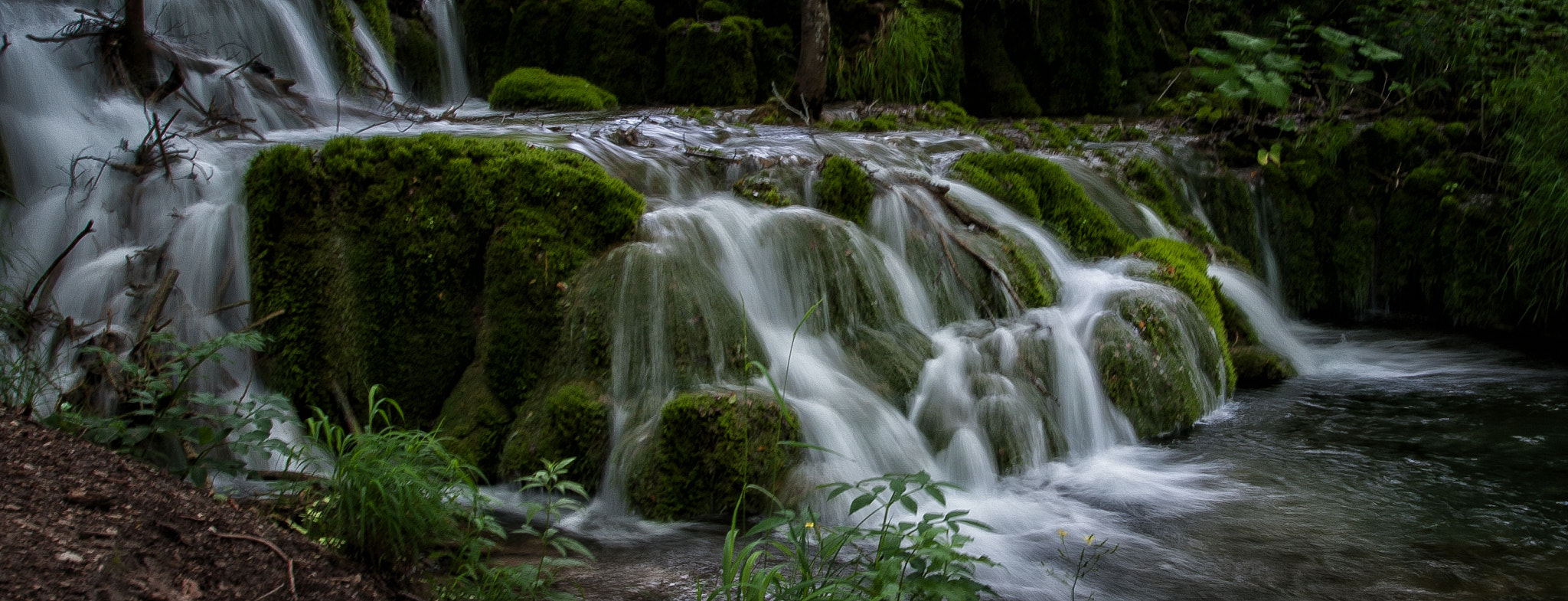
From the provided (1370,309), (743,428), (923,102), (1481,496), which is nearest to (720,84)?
(923,102)

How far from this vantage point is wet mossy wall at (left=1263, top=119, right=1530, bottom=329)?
24.0 ft

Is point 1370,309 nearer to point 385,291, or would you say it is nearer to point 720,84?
point 720,84

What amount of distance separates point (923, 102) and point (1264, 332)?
16.2ft

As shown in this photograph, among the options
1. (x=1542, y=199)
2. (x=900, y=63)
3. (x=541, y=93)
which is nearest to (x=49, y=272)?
(x=541, y=93)

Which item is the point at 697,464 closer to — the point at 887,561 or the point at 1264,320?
the point at 887,561

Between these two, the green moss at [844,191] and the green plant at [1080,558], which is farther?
the green moss at [844,191]

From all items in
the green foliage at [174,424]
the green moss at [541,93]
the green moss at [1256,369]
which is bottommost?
the green moss at [1256,369]

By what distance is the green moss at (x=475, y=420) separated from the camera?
409 cm

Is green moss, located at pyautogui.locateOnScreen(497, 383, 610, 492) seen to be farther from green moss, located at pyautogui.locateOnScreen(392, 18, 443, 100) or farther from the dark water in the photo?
green moss, located at pyautogui.locateOnScreen(392, 18, 443, 100)

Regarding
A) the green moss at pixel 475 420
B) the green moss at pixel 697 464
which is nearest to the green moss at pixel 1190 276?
the green moss at pixel 697 464

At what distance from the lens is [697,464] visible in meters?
3.62

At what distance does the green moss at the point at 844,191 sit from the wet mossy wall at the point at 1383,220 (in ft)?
14.6

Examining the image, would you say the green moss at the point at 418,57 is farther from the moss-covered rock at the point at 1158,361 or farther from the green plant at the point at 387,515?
the green plant at the point at 387,515

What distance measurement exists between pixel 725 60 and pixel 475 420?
702cm
